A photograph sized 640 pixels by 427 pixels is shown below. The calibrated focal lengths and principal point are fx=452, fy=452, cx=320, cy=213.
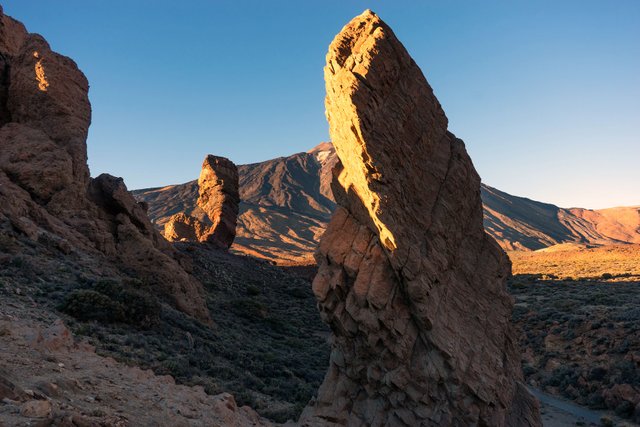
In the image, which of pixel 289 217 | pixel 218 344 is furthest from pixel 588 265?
pixel 289 217

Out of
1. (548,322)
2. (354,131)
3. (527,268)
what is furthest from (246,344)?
(527,268)

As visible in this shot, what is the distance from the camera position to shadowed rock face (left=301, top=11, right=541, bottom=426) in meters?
12.4

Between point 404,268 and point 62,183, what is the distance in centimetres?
1957

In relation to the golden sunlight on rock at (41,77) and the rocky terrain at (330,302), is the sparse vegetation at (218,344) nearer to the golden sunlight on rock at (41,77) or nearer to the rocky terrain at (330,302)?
the rocky terrain at (330,302)

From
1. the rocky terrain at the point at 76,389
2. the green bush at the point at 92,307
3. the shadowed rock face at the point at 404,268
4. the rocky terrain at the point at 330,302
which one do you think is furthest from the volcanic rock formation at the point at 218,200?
the shadowed rock face at the point at 404,268

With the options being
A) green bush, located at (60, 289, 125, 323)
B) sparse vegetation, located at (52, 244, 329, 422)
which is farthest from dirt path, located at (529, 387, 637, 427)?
green bush, located at (60, 289, 125, 323)

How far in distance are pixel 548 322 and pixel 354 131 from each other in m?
28.0

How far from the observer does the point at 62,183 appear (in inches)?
931

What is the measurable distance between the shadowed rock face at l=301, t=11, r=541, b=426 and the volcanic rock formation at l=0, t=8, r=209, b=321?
1266 centimetres

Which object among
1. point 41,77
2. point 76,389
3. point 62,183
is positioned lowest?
point 76,389

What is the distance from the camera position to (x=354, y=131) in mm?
12305

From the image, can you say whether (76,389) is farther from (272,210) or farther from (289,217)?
(272,210)

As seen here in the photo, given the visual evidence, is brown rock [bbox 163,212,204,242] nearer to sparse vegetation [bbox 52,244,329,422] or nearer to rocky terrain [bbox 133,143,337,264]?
sparse vegetation [bbox 52,244,329,422]

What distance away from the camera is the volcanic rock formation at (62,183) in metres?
22.2
